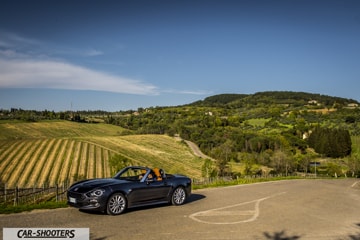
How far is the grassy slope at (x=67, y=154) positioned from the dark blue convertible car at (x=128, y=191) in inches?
1940

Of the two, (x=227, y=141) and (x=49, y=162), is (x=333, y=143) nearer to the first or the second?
(x=227, y=141)

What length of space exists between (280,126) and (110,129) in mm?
72868

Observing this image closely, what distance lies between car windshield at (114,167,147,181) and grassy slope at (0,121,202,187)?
48.7 metres

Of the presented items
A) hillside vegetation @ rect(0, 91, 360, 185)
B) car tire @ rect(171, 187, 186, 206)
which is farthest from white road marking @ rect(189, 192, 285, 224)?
hillside vegetation @ rect(0, 91, 360, 185)

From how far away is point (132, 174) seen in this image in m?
12.9

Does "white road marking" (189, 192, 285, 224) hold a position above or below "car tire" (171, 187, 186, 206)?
below

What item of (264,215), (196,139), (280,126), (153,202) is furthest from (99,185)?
(280,126)

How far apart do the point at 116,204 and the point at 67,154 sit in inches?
2796

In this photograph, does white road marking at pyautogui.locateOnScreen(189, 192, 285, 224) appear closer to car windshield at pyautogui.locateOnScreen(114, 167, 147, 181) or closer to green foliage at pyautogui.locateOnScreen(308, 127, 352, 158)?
car windshield at pyautogui.locateOnScreen(114, 167, 147, 181)

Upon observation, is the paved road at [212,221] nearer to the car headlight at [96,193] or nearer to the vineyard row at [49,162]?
the car headlight at [96,193]

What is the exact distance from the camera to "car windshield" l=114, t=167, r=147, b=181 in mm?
12060

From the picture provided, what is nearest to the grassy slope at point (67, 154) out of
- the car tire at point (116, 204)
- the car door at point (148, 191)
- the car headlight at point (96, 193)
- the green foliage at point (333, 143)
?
the green foliage at point (333, 143)

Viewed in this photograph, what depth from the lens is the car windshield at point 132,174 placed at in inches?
475

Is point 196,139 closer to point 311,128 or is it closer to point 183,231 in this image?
point 311,128
